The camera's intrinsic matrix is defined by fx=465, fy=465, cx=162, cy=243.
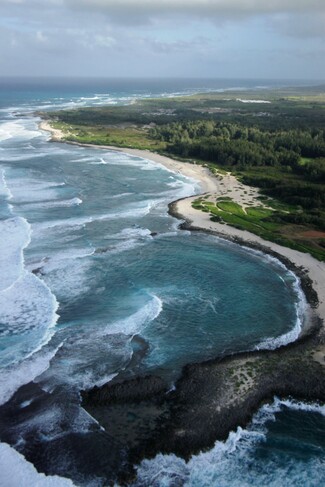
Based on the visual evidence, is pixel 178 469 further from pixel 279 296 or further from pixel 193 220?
pixel 193 220

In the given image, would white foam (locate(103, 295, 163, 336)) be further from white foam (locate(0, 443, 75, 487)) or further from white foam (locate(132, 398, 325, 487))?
white foam (locate(0, 443, 75, 487))

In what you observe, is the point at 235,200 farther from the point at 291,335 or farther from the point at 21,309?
the point at 21,309

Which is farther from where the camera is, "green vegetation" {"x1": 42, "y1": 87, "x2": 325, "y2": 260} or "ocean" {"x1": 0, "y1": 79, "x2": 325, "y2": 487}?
"green vegetation" {"x1": 42, "y1": 87, "x2": 325, "y2": 260}

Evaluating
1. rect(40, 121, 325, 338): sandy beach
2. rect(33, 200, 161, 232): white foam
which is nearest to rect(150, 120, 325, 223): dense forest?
rect(40, 121, 325, 338): sandy beach

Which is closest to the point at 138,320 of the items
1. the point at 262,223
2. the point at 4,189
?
the point at 262,223

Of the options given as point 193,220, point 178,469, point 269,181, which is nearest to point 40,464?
point 178,469

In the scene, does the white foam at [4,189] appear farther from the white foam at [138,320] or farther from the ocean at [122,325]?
the white foam at [138,320]
